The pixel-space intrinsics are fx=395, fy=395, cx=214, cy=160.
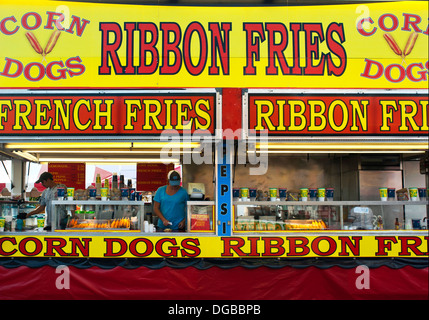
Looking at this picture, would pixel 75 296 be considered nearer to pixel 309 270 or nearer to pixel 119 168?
pixel 309 270

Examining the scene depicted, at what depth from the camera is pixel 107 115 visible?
569cm

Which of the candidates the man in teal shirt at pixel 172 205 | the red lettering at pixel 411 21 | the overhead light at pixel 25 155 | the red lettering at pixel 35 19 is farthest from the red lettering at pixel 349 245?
the overhead light at pixel 25 155

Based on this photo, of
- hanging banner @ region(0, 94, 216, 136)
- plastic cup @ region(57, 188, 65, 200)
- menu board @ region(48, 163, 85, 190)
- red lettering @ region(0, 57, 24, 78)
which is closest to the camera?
hanging banner @ region(0, 94, 216, 136)

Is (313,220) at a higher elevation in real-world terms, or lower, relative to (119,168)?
lower

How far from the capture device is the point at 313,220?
6000mm

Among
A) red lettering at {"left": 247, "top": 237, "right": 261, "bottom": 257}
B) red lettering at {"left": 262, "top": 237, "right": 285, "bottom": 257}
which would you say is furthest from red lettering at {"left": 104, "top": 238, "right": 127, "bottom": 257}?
red lettering at {"left": 262, "top": 237, "right": 285, "bottom": 257}

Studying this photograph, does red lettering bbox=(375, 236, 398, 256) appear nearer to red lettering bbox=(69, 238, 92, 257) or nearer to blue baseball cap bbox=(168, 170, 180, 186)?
blue baseball cap bbox=(168, 170, 180, 186)

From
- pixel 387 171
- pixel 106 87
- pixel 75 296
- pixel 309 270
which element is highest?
pixel 106 87

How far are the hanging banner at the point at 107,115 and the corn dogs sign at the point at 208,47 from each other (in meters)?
0.29

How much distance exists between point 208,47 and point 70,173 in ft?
20.4

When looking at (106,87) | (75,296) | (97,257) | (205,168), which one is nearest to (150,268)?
(97,257)

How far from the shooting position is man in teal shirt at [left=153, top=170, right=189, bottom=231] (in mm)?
6254

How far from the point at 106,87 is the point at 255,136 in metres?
2.32

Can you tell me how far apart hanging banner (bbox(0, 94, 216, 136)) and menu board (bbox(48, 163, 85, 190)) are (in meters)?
4.94
